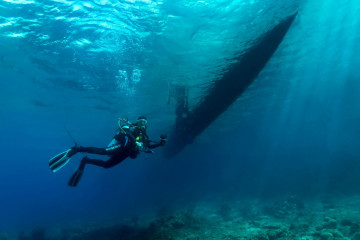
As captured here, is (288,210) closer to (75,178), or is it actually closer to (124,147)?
(124,147)

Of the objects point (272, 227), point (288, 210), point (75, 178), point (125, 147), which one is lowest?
point (272, 227)

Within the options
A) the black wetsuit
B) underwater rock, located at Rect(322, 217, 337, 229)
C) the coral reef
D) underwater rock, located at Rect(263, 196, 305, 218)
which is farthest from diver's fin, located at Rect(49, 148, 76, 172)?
underwater rock, located at Rect(263, 196, 305, 218)

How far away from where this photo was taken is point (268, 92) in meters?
29.0

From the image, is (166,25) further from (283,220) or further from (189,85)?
(283,220)

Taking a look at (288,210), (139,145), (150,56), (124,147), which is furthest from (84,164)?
(288,210)

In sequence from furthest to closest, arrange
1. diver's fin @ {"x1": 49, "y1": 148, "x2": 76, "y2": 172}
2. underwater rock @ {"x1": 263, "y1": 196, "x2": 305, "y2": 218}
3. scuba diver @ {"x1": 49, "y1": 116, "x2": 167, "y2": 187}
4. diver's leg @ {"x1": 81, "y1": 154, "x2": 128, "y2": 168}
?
underwater rock @ {"x1": 263, "y1": 196, "x2": 305, "y2": 218}, diver's leg @ {"x1": 81, "y1": 154, "x2": 128, "y2": 168}, diver's fin @ {"x1": 49, "y1": 148, "x2": 76, "y2": 172}, scuba diver @ {"x1": 49, "y1": 116, "x2": 167, "y2": 187}

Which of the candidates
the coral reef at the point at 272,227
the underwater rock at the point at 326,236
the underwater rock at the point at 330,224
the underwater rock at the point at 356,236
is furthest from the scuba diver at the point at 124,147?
the underwater rock at the point at 330,224

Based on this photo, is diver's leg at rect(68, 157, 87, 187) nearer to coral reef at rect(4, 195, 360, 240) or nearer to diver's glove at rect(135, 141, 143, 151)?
diver's glove at rect(135, 141, 143, 151)

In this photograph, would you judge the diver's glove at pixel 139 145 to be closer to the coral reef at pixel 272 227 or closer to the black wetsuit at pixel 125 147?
the black wetsuit at pixel 125 147

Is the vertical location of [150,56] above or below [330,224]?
above

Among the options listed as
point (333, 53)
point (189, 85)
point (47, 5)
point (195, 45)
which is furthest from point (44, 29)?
point (333, 53)

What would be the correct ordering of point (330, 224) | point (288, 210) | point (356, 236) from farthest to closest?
1. point (288, 210)
2. point (330, 224)
3. point (356, 236)

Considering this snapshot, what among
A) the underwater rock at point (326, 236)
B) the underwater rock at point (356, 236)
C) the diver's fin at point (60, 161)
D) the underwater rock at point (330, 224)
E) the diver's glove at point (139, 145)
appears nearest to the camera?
the diver's glove at point (139, 145)

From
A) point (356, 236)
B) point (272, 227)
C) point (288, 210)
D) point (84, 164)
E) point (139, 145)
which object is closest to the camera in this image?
point (139, 145)
